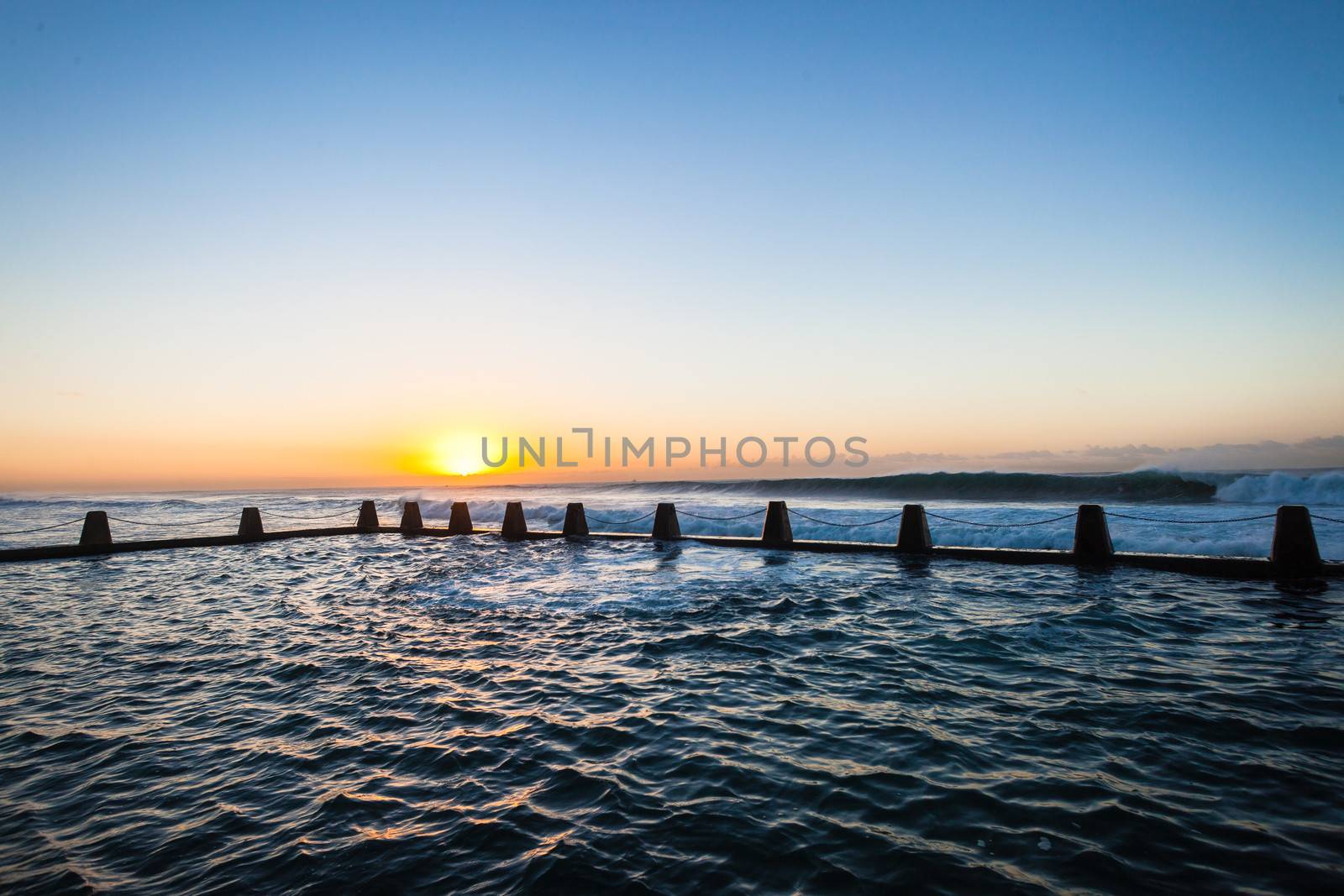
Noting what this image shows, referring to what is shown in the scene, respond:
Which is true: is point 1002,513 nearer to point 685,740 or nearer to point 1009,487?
point 1009,487

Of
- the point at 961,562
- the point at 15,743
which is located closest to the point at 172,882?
the point at 15,743

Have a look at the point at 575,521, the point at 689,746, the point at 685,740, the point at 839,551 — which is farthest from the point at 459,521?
the point at 689,746

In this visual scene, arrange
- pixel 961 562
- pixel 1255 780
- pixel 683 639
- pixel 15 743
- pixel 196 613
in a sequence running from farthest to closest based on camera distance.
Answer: pixel 961 562
pixel 196 613
pixel 683 639
pixel 15 743
pixel 1255 780

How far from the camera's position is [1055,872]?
3.40 meters

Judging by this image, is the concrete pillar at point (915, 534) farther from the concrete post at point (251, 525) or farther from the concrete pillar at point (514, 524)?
the concrete post at point (251, 525)

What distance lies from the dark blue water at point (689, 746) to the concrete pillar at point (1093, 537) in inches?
109

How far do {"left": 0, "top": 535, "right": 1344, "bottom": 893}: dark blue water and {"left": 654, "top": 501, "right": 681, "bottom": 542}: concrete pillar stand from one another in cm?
833

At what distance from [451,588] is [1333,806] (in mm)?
11374

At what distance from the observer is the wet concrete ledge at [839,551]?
1176 cm

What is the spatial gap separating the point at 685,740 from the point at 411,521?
19.7 meters

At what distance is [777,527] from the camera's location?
16.8 meters

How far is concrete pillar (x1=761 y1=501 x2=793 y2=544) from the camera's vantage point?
16.8 metres

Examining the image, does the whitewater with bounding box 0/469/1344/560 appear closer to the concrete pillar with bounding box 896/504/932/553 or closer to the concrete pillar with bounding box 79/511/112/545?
the concrete pillar with bounding box 896/504/932/553

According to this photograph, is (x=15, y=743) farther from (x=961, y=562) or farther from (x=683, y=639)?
(x=961, y=562)
